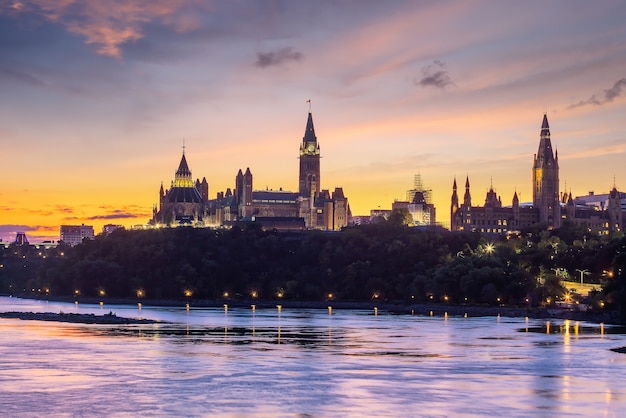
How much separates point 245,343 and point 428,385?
1431 inches

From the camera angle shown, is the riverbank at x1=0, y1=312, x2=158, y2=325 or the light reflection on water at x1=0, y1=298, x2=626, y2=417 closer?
the light reflection on water at x1=0, y1=298, x2=626, y2=417

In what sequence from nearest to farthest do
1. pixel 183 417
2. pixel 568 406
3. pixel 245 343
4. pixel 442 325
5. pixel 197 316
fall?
pixel 183 417 → pixel 568 406 → pixel 245 343 → pixel 442 325 → pixel 197 316

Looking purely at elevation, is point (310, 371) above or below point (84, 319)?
below

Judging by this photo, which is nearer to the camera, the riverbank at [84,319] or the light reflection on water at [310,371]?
the light reflection on water at [310,371]

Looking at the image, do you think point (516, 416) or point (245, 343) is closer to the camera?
point (516, 416)

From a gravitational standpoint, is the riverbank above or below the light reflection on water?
above

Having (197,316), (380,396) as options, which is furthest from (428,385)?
(197,316)

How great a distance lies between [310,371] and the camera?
76.4m

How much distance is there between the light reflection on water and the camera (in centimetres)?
5978

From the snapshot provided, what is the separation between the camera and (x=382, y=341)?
104625 mm

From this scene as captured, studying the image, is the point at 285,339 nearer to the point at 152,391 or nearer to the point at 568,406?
the point at 152,391

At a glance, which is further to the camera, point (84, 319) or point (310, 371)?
point (84, 319)

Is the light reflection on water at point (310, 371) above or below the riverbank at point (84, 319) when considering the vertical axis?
below

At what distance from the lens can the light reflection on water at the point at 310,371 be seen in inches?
2354
